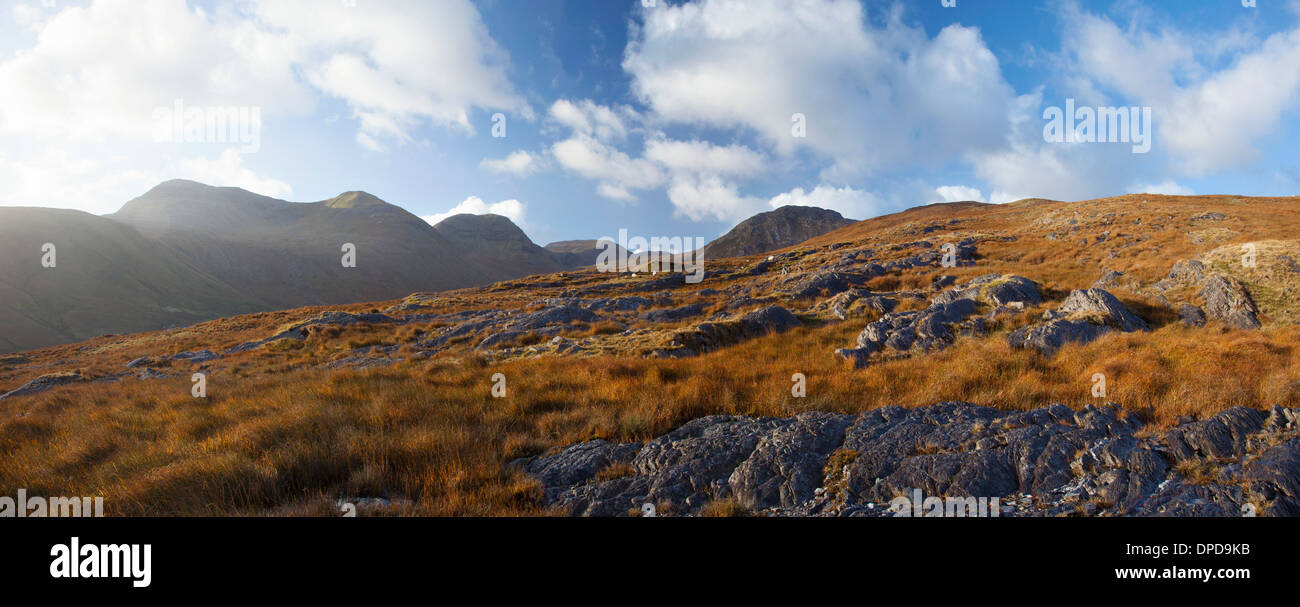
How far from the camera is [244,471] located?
4.57 meters

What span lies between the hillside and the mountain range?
4187 cm

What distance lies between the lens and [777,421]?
605cm

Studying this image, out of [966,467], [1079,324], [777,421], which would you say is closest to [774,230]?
[1079,324]

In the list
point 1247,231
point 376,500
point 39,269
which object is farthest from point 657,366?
point 39,269

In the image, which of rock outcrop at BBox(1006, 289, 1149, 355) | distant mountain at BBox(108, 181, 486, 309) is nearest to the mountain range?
distant mountain at BBox(108, 181, 486, 309)

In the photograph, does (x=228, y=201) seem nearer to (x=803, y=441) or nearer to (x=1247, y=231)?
(x=803, y=441)

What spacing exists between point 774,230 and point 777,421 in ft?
518

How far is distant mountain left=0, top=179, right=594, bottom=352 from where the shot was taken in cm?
6556

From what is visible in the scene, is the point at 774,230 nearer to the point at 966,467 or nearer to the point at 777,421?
the point at 777,421

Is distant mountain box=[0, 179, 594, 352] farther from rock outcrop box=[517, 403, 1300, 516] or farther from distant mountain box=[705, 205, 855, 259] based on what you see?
distant mountain box=[705, 205, 855, 259]

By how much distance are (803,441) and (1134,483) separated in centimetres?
294

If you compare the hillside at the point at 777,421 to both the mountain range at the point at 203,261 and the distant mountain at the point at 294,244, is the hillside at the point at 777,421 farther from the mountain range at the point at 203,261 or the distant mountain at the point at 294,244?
the distant mountain at the point at 294,244

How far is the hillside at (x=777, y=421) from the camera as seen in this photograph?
4.23 metres
